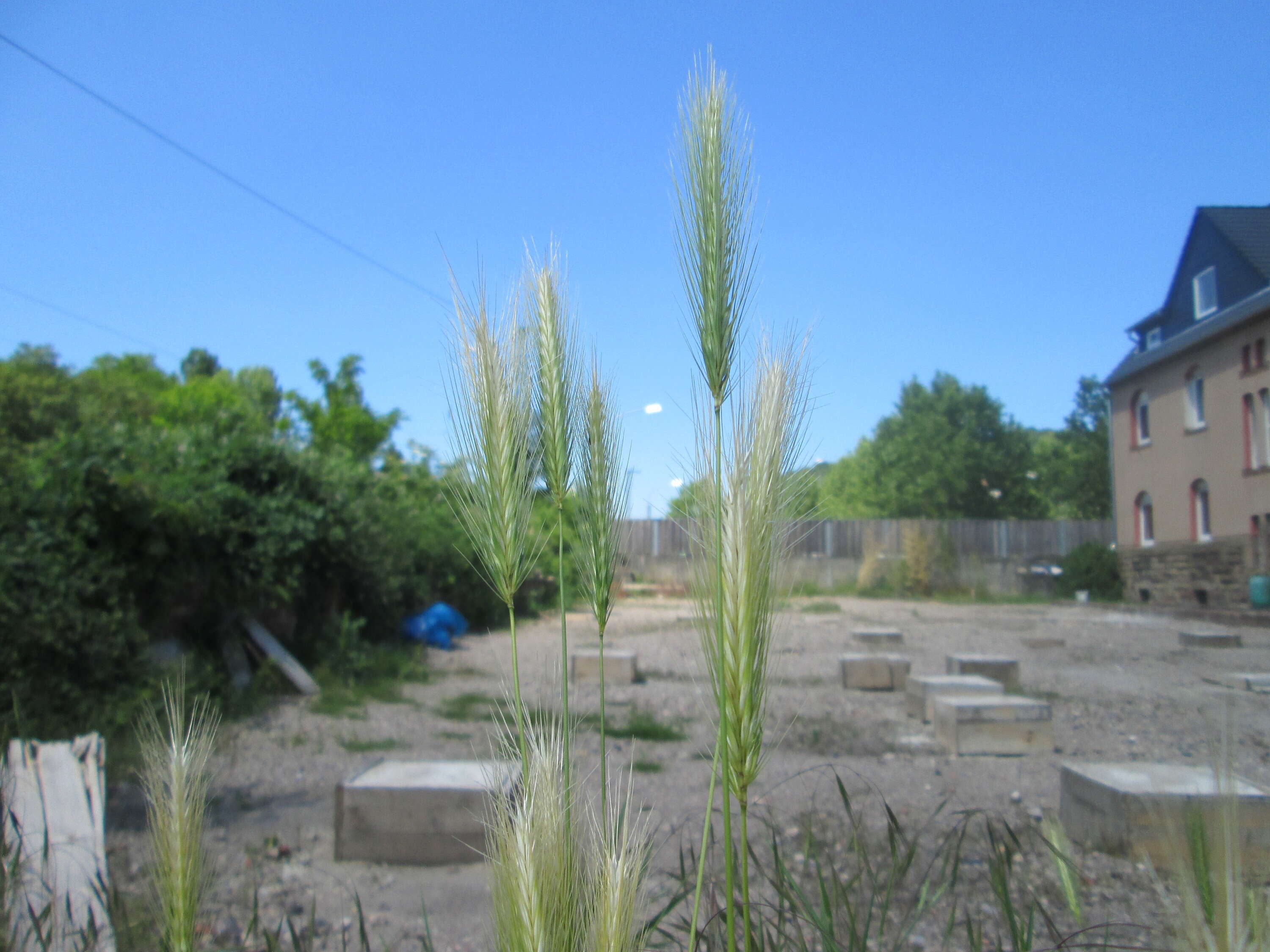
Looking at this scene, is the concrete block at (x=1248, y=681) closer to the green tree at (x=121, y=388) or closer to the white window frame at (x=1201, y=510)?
the white window frame at (x=1201, y=510)

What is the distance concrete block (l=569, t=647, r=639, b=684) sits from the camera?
832 centimetres

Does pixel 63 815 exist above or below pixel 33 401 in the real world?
below

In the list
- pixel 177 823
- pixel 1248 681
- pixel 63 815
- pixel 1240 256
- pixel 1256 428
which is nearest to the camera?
pixel 177 823

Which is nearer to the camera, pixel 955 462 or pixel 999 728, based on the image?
pixel 999 728

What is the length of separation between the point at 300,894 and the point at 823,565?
2243cm

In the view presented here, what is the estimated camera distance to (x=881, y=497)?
147 feet

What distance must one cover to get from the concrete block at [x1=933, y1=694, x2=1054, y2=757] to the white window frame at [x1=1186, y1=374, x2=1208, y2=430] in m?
13.5

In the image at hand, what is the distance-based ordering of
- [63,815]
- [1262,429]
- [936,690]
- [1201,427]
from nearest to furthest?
1. [63,815]
2. [936,690]
3. [1262,429]
4. [1201,427]

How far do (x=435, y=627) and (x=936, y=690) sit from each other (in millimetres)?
6797

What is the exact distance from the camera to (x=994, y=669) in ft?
24.3

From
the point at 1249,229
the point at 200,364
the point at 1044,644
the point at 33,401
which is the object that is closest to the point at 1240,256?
the point at 1249,229

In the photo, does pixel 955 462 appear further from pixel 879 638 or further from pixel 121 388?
pixel 121 388

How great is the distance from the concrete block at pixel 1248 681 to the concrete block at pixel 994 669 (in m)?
1.54

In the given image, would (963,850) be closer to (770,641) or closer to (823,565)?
(770,641)
